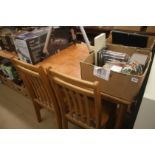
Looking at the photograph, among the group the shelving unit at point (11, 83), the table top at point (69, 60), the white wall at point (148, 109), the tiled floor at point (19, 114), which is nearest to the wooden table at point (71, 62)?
the table top at point (69, 60)

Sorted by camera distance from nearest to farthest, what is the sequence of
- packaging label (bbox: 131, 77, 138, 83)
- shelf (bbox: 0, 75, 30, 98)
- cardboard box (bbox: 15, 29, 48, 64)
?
1. packaging label (bbox: 131, 77, 138, 83)
2. cardboard box (bbox: 15, 29, 48, 64)
3. shelf (bbox: 0, 75, 30, 98)

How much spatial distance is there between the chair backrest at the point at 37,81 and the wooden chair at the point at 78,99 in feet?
0.26

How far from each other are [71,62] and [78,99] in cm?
56


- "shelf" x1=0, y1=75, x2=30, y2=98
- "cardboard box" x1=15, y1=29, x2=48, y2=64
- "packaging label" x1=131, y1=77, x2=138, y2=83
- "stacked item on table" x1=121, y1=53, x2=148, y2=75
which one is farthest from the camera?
"shelf" x1=0, y1=75, x2=30, y2=98

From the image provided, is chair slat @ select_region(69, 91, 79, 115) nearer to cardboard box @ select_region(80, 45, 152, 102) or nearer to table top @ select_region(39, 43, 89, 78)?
cardboard box @ select_region(80, 45, 152, 102)

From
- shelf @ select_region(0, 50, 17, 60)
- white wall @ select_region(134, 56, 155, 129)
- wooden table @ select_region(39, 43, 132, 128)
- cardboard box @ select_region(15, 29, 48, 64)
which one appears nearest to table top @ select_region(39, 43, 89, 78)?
wooden table @ select_region(39, 43, 132, 128)

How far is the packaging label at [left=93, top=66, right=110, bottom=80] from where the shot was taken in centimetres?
97

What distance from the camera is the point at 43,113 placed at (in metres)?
1.89

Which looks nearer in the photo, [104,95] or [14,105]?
[104,95]

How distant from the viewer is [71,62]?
4.92ft

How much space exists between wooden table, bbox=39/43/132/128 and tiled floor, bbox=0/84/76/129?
0.66 metres
